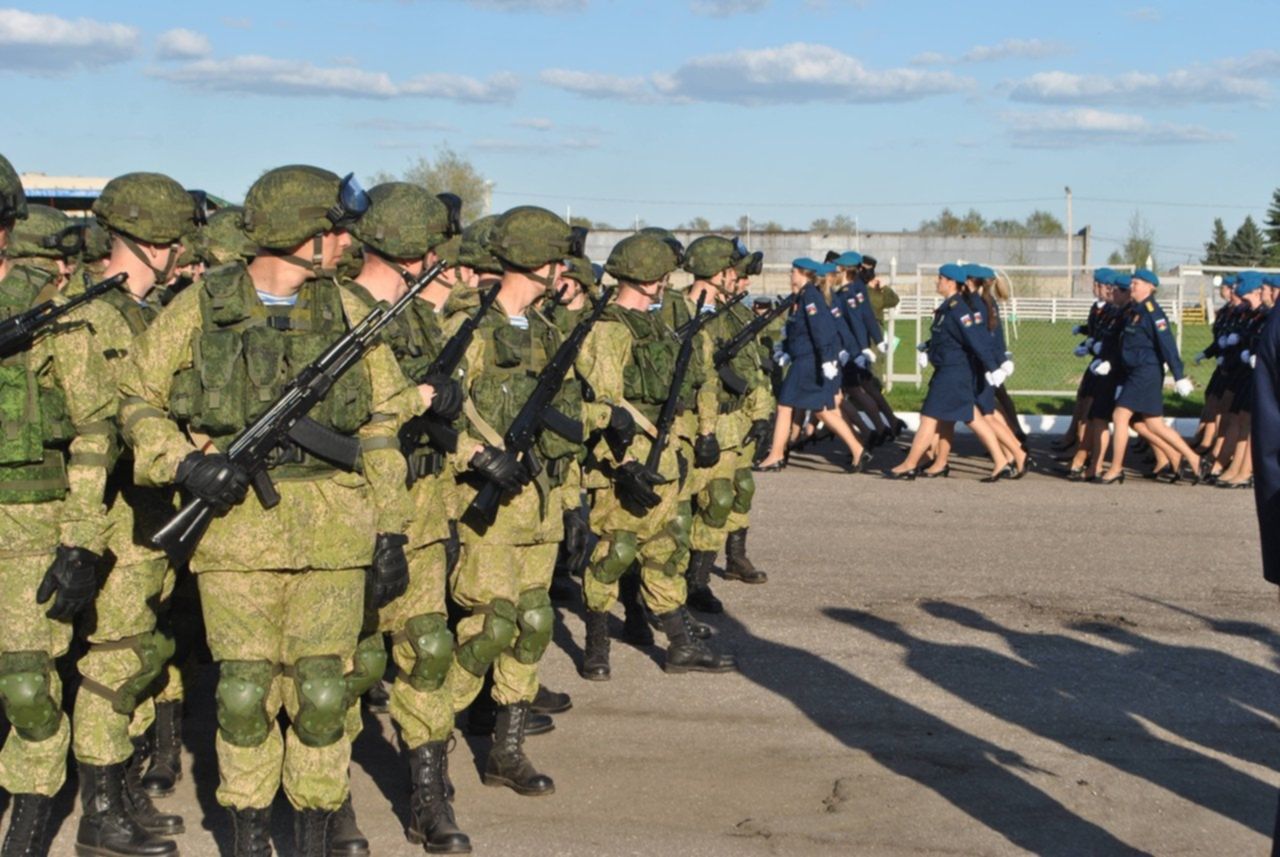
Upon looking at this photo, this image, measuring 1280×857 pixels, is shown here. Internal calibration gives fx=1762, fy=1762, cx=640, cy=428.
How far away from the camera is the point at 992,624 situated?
9.45m

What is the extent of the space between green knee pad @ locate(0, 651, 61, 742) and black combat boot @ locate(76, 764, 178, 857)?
32 centimetres

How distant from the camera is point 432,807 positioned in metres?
5.95

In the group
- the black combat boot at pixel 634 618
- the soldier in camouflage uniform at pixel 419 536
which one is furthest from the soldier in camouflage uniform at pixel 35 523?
the black combat boot at pixel 634 618

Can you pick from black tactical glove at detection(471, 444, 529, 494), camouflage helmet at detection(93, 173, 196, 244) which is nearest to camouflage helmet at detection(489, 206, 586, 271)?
black tactical glove at detection(471, 444, 529, 494)

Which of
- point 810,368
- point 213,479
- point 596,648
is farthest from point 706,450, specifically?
point 810,368

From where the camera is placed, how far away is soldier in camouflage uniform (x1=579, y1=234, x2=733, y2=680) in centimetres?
818

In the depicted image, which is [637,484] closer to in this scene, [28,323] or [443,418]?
[443,418]

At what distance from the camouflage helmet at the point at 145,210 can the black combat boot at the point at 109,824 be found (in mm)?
1976

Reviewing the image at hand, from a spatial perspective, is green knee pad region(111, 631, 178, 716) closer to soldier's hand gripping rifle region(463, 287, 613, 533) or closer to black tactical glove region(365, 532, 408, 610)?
black tactical glove region(365, 532, 408, 610)

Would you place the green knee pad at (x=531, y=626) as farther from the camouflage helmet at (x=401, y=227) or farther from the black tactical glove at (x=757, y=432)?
the black tactical glove at (x=757, y=432)

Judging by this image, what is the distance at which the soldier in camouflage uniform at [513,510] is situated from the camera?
6512 mm

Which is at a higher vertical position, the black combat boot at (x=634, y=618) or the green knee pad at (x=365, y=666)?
the green knee pad at (x=365, y=666)

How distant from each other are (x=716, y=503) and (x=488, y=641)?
3.39 meters

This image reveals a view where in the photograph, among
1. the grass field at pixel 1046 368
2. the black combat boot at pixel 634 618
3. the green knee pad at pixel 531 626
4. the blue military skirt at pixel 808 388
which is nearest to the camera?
the green knee pad at pixel 531 626
